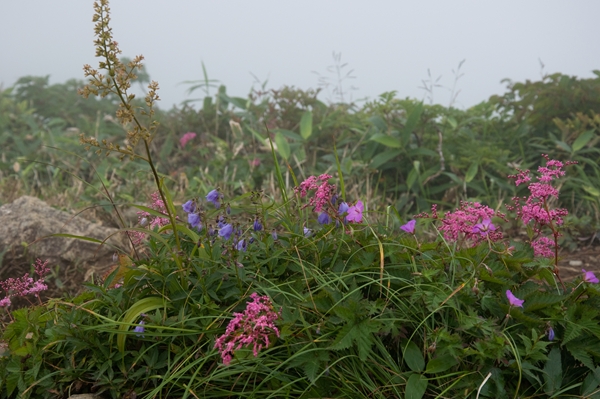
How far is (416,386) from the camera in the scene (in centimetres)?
207

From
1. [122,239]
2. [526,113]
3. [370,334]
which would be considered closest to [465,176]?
[526,113]

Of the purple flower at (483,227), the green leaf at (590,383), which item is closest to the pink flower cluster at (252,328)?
the purple flower at (483,227)

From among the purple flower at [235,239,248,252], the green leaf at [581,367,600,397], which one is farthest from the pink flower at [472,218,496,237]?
the purple flower at [235,239,248,252]

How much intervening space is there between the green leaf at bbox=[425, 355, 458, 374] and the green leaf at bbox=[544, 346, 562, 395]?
1.20 ft

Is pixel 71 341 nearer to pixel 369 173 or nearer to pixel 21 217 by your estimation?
pixel 21 217

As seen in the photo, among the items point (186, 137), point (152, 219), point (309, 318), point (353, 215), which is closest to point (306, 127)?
point (186, 137)

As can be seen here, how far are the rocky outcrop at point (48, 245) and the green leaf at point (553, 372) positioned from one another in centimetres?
313

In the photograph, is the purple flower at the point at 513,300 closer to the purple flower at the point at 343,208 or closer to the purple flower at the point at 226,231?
the purple flower at the point at 343,208

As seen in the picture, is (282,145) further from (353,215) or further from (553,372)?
(553,372)

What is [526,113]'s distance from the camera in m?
6.78

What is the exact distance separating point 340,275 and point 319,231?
0.25 m

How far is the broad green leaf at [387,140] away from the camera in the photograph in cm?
595

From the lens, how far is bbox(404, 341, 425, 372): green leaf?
7.01 ft

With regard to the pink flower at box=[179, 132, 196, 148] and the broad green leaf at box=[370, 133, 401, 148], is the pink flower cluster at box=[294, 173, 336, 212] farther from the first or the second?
the pink flower at box=[179, 132, 196, 148]
